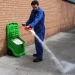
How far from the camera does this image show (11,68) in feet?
18.1

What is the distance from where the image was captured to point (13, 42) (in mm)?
6492

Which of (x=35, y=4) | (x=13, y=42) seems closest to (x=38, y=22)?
(x=35, y=4)

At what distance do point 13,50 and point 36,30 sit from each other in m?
1.07

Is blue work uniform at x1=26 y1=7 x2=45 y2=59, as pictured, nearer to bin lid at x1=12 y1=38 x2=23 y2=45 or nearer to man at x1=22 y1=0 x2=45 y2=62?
man at x1=22 y1=0 x2=45 y2=62

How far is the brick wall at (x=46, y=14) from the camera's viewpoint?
659cm

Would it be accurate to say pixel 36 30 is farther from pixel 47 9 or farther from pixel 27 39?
pixel 47 9

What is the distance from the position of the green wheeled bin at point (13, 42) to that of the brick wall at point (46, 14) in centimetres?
13

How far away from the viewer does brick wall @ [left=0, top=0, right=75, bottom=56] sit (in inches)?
259

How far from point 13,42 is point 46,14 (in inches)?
148

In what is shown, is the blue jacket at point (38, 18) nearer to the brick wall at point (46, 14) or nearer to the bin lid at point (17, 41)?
the bin lid at point (17, 41)

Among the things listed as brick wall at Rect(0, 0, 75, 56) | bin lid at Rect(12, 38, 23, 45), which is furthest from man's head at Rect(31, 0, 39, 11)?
bin lid at Rect(12, 38, 23, 45)

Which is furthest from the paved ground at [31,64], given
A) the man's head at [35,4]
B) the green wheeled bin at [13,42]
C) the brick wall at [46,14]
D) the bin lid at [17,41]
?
the man's head at [35,4]

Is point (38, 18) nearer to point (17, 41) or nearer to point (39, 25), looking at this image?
point (39, 25)

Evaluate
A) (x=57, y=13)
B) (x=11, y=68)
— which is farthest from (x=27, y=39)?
(x=57, y=13)
